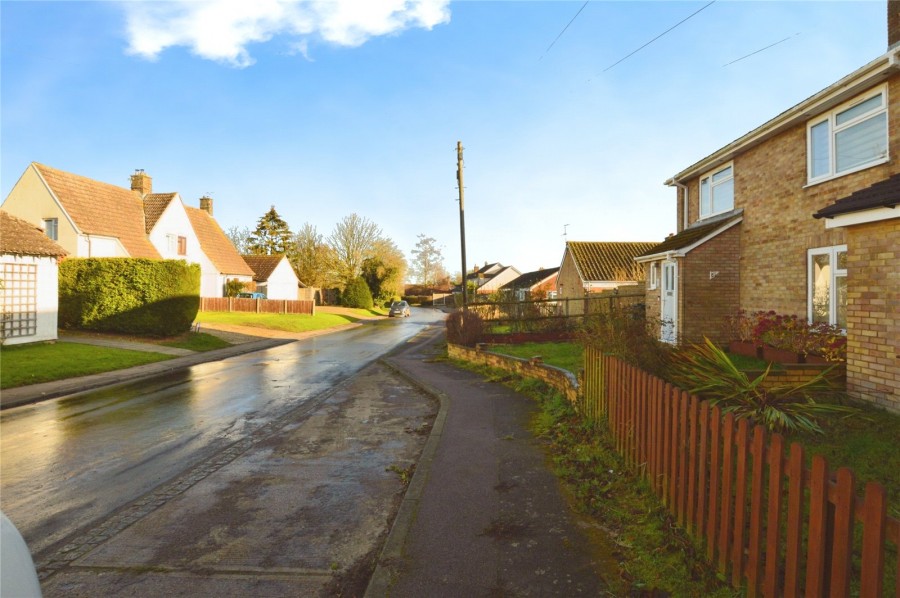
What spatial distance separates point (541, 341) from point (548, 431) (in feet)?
38.8

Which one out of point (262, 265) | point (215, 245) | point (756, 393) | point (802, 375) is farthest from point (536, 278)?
point (756, 393)

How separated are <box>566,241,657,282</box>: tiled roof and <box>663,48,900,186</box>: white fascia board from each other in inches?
592

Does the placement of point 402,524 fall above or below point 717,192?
below

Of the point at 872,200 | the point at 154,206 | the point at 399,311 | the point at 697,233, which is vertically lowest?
the point at 399,311

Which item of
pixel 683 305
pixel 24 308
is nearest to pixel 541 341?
pixel 683 305

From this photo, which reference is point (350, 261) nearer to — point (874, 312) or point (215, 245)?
point (215, 245)

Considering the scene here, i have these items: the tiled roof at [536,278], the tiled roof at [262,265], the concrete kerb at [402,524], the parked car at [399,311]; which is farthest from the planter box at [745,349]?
the tiled roof at [262,265]

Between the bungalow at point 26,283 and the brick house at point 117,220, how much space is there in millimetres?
8519

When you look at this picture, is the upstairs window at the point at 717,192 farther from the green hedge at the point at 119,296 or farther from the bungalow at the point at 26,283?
the bungalow at the point at 26,283

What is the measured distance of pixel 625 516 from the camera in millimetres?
4277

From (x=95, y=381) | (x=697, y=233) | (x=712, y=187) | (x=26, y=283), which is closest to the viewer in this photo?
(x=95, y=381)

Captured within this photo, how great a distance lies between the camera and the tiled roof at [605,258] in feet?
97.0

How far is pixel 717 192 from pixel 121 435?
15.7 m

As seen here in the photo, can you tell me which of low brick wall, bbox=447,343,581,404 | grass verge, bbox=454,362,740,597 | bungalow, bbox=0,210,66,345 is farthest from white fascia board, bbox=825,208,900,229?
bungalow, bbox=0,210,66,345
